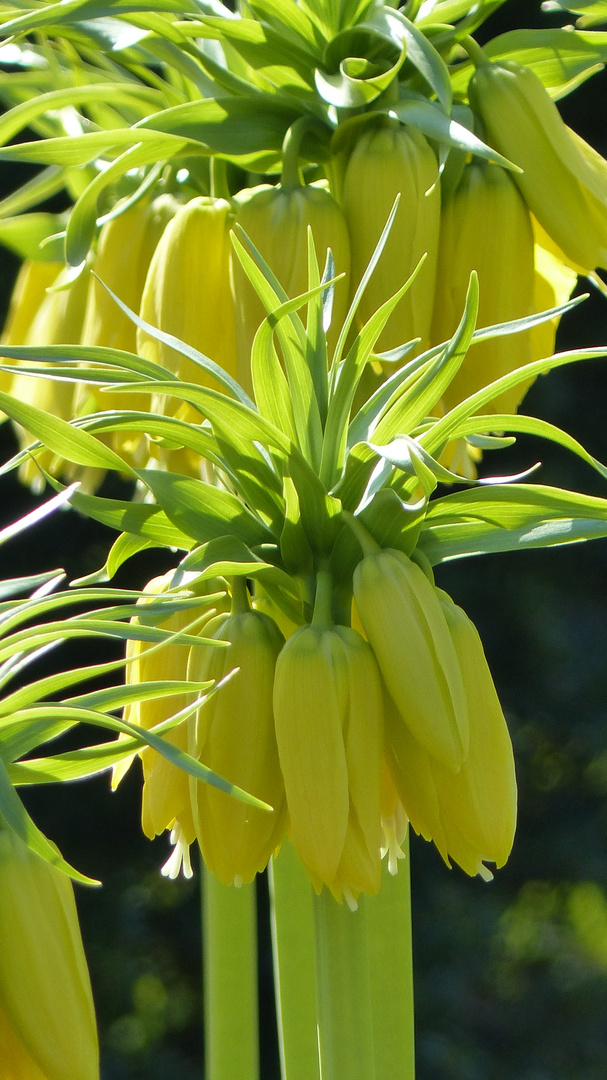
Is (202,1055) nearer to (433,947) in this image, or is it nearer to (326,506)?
(433,947)

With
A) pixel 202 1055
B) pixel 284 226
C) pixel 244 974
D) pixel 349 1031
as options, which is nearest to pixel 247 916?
pixel 244 974

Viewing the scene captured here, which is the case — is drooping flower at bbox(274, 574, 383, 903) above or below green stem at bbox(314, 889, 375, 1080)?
above

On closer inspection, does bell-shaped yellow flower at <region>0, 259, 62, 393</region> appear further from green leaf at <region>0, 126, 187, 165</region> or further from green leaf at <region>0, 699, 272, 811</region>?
green leaf at <region>0, 699, 272, 811</region>

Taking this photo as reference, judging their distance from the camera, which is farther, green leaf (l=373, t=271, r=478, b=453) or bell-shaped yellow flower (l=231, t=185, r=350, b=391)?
bell-shaped yellow flower (l=231, t=185, r=350, b=391)

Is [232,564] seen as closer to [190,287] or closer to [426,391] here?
[426,391]

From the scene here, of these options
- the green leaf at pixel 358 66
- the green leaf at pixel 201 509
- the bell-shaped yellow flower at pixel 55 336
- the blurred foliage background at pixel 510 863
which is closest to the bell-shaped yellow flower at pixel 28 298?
the bell-shaped yellow flower at pixel 55 336

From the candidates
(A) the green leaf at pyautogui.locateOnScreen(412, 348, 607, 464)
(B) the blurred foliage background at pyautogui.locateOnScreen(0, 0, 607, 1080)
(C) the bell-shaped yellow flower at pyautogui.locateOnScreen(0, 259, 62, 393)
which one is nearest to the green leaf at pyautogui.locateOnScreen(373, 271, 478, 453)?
(A) the green leaf at pyautogui.locateOnScreen(412, 348, 607, 464)

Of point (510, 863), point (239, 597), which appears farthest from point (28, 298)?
point (510, 863)

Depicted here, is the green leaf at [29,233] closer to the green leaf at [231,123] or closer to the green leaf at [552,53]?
the green leaf at [231,123]
